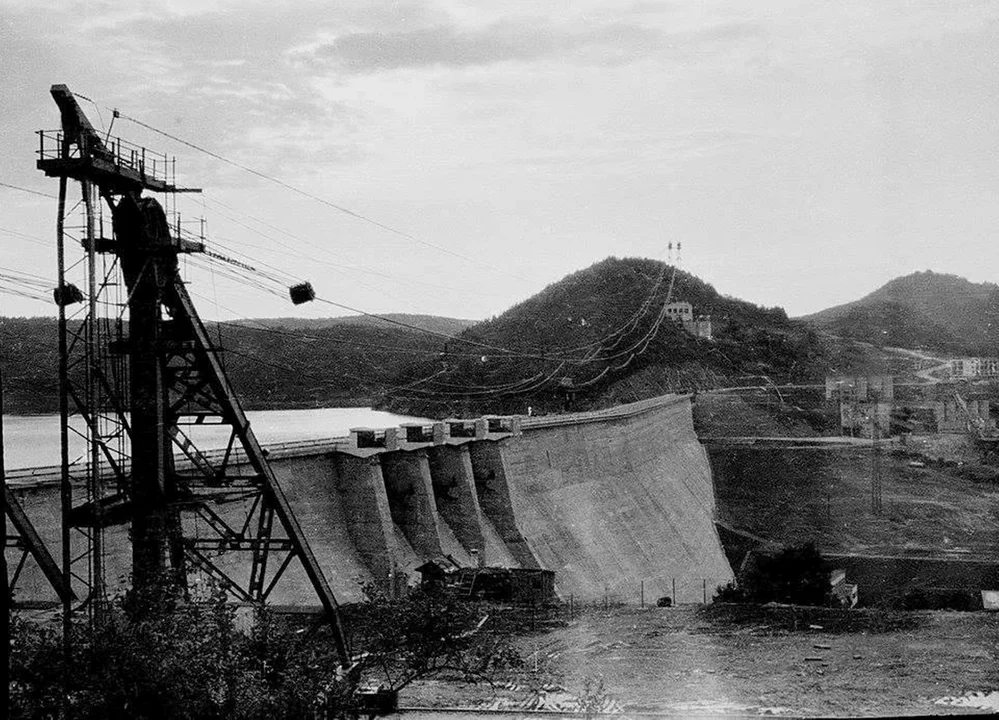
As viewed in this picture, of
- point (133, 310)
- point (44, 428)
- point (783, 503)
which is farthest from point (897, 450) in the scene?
point (133, 310)

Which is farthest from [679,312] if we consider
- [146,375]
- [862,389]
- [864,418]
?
[146,375]

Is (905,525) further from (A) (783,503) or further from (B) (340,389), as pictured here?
(B) (340,389)

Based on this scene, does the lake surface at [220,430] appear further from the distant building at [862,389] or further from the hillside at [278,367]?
the distant building at [862,389]

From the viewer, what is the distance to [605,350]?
409 ft

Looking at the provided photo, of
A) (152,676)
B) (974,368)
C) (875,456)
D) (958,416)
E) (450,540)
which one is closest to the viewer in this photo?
(152,676)

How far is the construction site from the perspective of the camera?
2047 centimetres

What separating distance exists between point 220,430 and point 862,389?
69.9 metres

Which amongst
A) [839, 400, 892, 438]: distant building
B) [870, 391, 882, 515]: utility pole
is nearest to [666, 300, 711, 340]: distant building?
[870, 391, 882, 515]: utility pole

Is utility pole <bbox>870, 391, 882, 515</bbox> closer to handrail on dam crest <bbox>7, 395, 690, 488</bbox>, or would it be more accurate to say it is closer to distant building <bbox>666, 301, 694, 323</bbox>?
handrail on dam crest <bbox>7, 395, 690, 488</bbox>

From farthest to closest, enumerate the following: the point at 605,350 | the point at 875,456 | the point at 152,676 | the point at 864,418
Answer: the point at 605,350 < the point at 864,418 < the point at 875,456 < the point at 152,676

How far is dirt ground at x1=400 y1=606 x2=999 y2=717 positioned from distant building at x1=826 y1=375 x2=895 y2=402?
247 ft

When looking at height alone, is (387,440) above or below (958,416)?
above

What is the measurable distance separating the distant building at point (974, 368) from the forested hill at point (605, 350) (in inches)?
612

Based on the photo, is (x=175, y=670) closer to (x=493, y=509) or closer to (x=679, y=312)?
(x=493, y=509)
